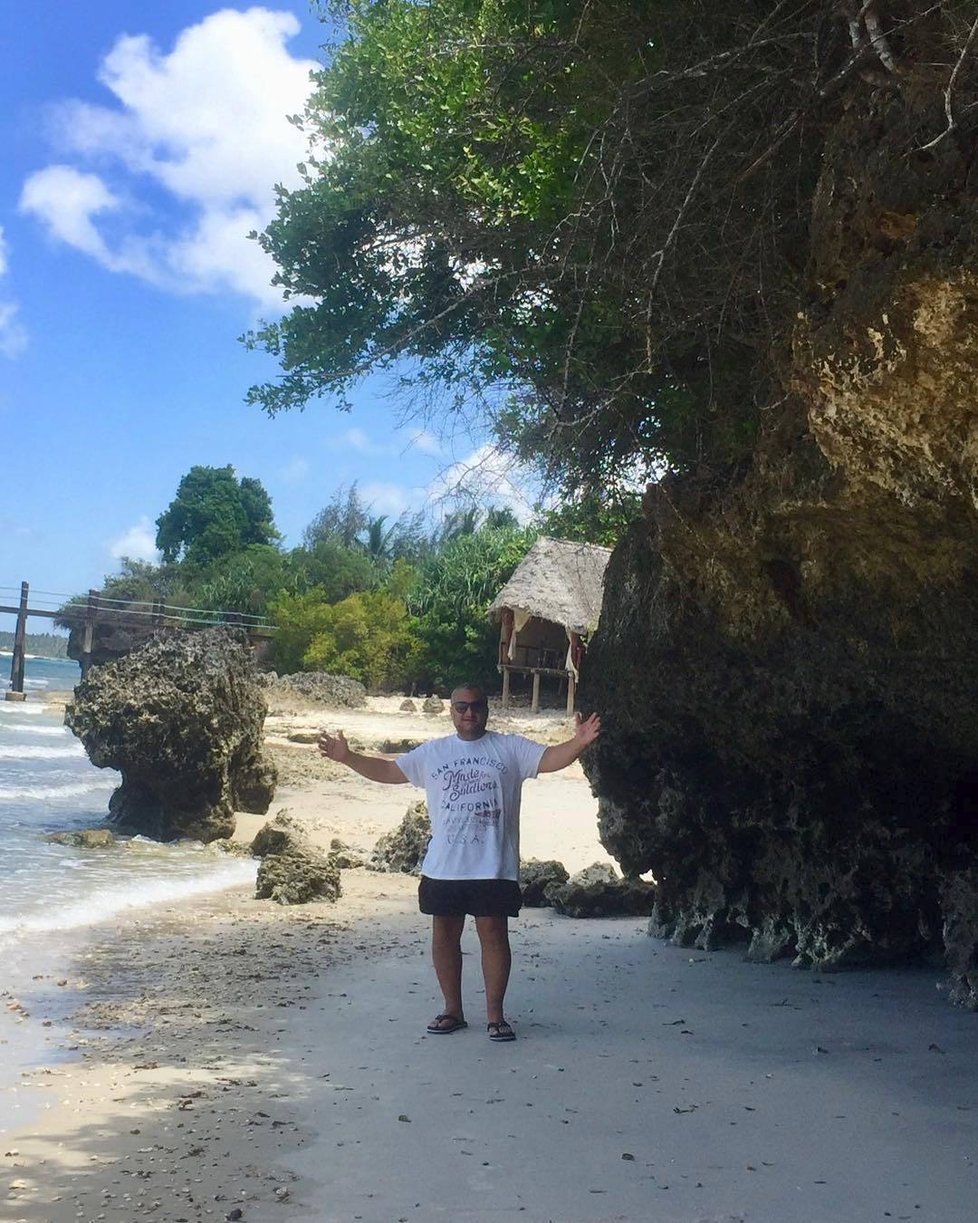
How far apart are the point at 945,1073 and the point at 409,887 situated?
6.07 m

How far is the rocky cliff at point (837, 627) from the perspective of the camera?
13.0 feet

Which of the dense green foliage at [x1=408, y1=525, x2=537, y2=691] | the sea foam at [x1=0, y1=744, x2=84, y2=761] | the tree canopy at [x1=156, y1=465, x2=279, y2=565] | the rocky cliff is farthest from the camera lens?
the tree canopy at [x1=156, y1=465, x2=279, y2=565]

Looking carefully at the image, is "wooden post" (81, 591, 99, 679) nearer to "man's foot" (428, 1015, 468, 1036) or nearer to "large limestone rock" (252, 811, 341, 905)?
"large limestone rock" (252, 811, 341, 905)

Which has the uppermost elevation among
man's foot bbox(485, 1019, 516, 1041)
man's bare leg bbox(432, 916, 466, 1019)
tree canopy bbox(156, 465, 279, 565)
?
tree canopy bbox(156, 465, 279, 565)

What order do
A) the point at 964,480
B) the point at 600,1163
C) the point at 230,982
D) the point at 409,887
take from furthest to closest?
the point at 409,887, the point at 230,982, the point at 964,480, the point at 600,1163

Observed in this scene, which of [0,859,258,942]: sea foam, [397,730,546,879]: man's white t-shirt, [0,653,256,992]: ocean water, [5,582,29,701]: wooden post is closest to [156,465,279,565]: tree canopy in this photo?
[5,582,29,701]: wooden post

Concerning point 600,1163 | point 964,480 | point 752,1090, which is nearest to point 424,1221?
point 600,1163

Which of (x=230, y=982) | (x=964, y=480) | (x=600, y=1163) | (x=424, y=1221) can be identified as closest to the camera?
(x=424, y=1221)

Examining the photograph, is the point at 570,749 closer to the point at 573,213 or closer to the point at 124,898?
the point at 573,213

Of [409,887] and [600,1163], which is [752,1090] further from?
[409,887]

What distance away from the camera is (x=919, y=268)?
382 centimetres

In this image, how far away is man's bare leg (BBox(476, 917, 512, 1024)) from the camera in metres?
5.20

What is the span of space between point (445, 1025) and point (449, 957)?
289 mm

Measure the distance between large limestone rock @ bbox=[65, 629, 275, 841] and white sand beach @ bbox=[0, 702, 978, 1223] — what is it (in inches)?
235
